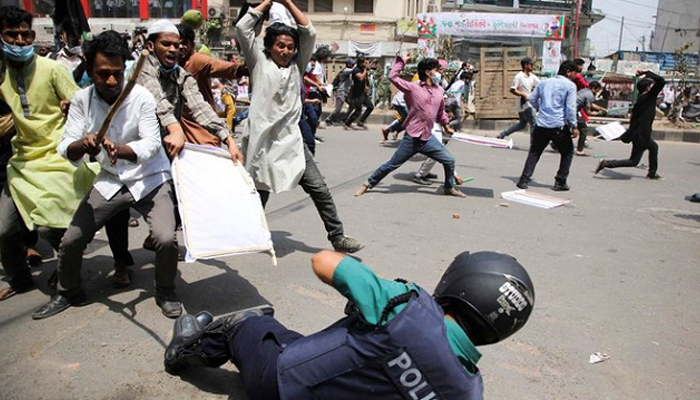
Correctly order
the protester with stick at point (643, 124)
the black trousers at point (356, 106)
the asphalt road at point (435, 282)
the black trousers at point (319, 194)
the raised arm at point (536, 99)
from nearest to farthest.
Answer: the asphalt road at point (435, 282), the black trousers at point (319, 194), the raised arm at point (536, 99), the protester with stick at point (643, 124), the black trousers at point (356, 106)

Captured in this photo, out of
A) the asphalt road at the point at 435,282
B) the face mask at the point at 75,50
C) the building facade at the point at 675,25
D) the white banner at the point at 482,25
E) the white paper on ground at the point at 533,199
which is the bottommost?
the asphalt road at the point at 435,282

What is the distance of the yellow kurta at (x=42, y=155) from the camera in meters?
3.42

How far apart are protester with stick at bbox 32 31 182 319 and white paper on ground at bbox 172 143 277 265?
7.6 inches

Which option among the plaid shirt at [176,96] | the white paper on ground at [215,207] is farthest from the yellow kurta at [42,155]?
the white paper on ground at [215,207]

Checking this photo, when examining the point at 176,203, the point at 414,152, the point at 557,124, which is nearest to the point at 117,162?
the point at 176,203

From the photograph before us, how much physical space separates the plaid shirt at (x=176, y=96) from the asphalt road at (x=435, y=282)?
113 cm

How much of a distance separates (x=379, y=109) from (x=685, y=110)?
29.0 feet

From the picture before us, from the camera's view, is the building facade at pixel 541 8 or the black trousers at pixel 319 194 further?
the building facade at pixel 541 8

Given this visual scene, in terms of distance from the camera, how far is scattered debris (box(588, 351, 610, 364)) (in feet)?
10.1

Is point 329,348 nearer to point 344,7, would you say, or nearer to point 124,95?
point 124,95

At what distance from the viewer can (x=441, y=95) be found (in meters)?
6.88

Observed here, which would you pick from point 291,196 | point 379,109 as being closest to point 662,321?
point 291,196

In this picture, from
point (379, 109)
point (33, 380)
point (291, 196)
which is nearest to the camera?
point (33, 380)

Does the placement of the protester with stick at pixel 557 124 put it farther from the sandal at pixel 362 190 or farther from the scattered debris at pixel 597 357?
the scattered debris at pixel 597 357
